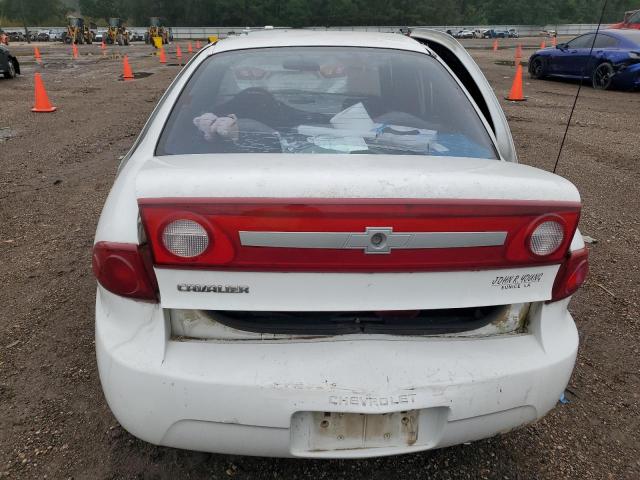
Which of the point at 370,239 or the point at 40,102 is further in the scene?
the point at 40,102

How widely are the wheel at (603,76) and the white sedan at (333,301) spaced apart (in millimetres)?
12598

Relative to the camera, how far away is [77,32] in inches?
1734

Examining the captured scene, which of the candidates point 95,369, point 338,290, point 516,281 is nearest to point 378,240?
point 338,290

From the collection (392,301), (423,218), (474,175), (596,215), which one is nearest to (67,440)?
(392,301)

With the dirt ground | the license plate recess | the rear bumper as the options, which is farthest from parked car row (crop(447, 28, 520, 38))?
the license plate recess

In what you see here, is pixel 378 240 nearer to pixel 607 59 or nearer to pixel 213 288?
pixel 213 288

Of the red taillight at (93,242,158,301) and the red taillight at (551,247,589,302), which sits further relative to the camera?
the red taillight at (551,247,589,302)

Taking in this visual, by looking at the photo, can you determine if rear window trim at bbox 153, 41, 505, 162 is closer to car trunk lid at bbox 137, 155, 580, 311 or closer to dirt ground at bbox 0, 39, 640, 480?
car trunk lid at bbox 137, 155, 580, 311

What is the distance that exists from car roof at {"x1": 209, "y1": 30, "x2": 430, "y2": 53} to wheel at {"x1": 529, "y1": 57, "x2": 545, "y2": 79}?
13.8 m

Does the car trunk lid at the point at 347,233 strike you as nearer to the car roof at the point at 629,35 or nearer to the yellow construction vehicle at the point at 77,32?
the car roof at the point at 629,35

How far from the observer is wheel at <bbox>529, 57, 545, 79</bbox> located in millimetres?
14795

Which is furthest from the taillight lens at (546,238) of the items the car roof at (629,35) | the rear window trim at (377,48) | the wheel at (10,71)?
the wheel at (10,71)

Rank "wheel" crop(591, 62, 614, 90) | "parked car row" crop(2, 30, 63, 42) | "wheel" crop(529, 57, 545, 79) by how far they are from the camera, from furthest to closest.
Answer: "parked car row" crop(2, 30, 63, 42) < "wheel" crop(529, 57, 545, 79) < "wheel" crop(591, 62, 614, 90)

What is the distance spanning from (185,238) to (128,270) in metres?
0.26
